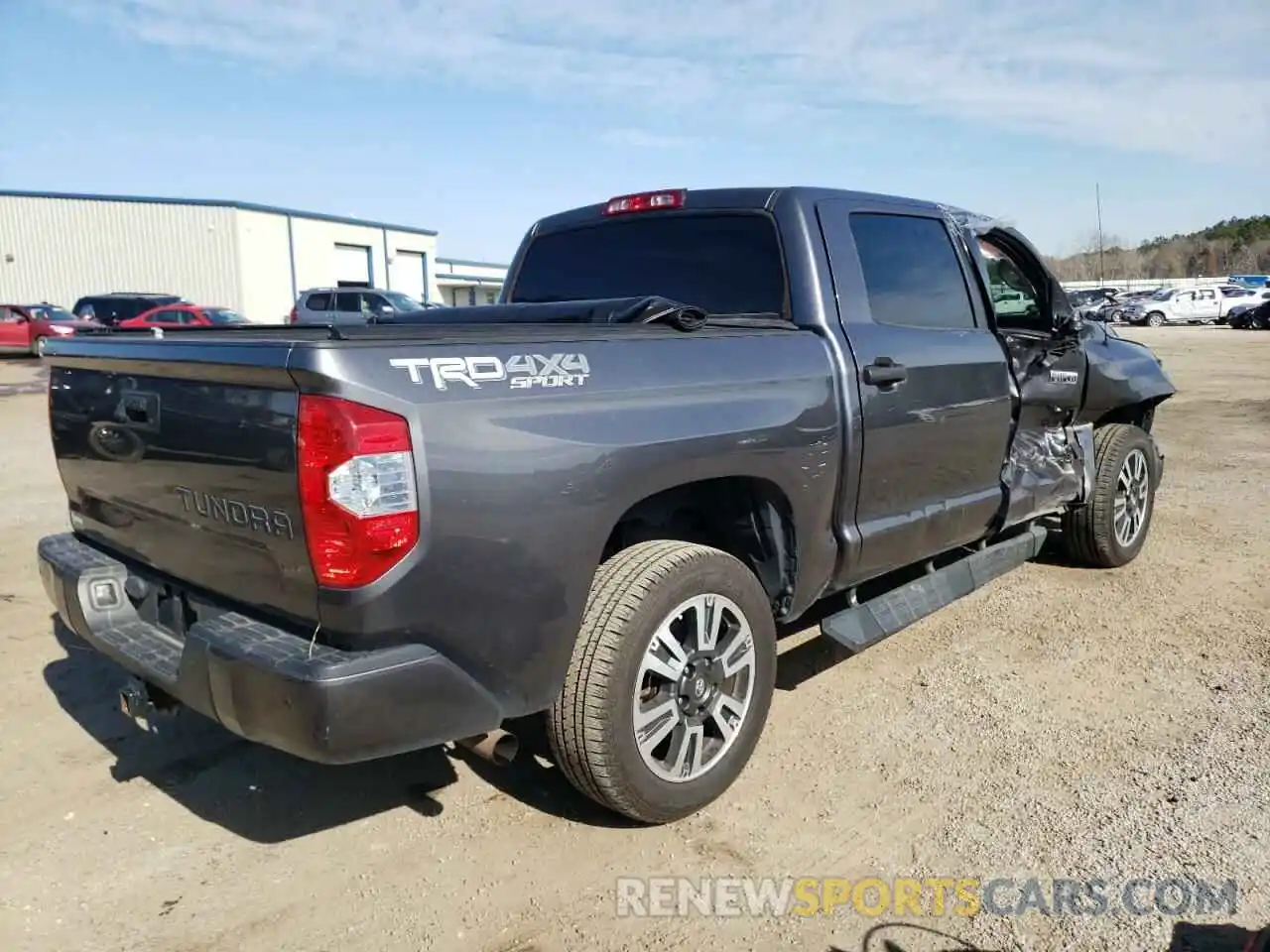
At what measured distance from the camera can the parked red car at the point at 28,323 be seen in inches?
1079

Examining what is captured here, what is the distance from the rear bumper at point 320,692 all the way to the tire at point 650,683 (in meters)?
0.32

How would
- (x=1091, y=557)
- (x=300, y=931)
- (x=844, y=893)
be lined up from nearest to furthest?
(x=300, y=931), (x=844, y=893), (x=1091, y=557)

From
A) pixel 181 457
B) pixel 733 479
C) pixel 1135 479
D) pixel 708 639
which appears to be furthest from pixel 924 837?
pixel 1135 479

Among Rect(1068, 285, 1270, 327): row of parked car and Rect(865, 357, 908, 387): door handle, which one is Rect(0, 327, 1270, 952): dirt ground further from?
Rect(1068, 285, 1270, 327): row of parked car

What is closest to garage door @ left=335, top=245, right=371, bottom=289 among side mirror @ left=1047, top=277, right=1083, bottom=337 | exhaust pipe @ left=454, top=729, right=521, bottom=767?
side mirror @ left=1047, top=277, right=1083, bottom=337

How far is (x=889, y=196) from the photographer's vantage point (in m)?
4.21

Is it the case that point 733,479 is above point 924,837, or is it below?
above

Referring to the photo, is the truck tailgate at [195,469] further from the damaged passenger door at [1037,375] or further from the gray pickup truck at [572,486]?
the damaged passenger door at [1037,375]

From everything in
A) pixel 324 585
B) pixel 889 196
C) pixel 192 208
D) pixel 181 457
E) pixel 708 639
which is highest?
pixel 192 208

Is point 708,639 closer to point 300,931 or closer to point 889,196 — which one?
point 300,931

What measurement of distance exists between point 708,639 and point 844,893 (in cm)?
82

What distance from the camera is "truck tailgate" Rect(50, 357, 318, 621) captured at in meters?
2.37

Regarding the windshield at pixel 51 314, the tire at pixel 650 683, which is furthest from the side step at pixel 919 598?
the windshield at pixel 51 314
